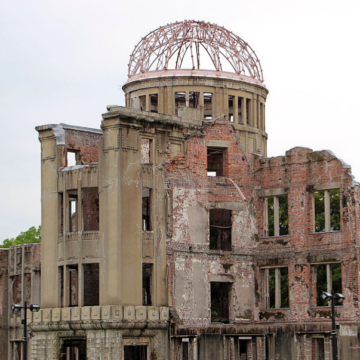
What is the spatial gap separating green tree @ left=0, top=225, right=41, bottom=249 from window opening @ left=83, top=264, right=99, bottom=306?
26.0 meters

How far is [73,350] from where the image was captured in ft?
143

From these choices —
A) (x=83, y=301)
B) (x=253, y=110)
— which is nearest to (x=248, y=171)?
(x=253, y=110)

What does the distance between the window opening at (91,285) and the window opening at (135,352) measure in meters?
2.50

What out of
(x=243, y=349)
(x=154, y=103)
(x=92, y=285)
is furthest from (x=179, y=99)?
(x=243, y=349)

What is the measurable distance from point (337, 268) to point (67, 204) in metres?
19.5

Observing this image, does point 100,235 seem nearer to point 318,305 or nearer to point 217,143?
point 217,143

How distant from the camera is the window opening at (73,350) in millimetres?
40281

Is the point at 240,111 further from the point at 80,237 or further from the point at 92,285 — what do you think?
the point at 80,237

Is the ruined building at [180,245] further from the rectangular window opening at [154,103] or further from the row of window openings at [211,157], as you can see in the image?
the rectangular window opening at [154,103]

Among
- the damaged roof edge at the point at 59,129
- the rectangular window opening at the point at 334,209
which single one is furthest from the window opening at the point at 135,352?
the rectangular window opening at the point at 334,209

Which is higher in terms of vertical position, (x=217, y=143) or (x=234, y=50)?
(x=234, y=50)

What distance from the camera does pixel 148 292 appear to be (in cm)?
4088

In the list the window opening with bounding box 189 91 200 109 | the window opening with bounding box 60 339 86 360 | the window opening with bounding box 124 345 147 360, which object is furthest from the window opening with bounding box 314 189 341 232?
the window opening with bounding box 124 345 147 360

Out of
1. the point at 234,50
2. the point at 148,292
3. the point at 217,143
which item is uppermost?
the point at 234,50
